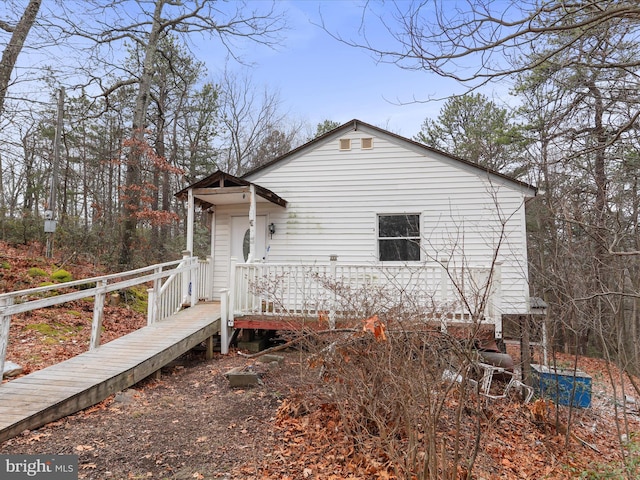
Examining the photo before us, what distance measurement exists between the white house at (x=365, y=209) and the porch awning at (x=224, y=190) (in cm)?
2

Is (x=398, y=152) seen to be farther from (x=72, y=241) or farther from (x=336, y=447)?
(x=72, y=241)

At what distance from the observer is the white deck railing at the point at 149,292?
4.70 m

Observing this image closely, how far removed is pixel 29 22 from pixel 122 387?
10.7 metres

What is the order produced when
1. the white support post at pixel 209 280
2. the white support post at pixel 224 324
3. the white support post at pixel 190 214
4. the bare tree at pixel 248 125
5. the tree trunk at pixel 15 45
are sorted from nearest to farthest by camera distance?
the white support post at pixel 224 324, the white support post at pixel 190 214, the tree trunk at pixel 15 45, the white support post at pixel 209 280, the bare tree at pixel 248 125

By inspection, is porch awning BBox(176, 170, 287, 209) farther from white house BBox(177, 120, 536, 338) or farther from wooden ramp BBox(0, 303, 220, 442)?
wooden ramp BBox(0, 303, 220, 442)

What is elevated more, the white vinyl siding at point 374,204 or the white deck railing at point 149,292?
the white vinyl siding at point 374,204

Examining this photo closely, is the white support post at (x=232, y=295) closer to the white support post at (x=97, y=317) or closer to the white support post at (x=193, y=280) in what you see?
the white support post at (x=193, y=280)

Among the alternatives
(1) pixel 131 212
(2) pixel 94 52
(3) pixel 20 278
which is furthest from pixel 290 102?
(3) pixel 20 278

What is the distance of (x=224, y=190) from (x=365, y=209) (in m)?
3.39

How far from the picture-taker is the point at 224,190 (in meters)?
8.20

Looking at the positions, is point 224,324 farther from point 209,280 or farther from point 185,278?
point 209,280

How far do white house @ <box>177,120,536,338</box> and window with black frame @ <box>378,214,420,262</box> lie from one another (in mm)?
24

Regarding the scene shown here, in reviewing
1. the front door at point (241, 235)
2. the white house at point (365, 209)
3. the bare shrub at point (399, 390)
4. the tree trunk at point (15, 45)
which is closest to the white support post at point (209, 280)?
the white house at point (365, 209)

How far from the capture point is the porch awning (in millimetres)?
8194
